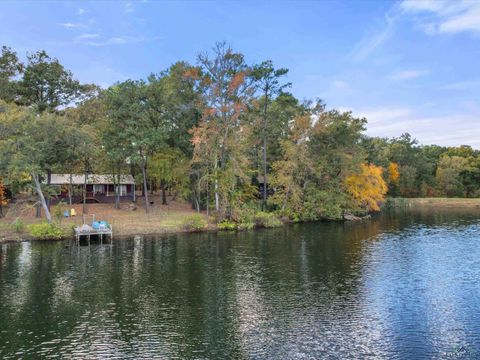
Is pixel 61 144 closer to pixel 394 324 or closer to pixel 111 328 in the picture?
pixel 111 328

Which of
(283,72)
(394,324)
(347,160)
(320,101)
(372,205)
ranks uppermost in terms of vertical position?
(283,72)

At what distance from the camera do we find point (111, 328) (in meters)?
19.5

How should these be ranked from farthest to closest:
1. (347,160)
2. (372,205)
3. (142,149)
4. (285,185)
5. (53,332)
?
(372,205) < (347,160) < (285,185) < (142,149) < (53,332)

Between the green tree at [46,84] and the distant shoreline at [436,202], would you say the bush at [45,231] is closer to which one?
the green tree at [46,84]

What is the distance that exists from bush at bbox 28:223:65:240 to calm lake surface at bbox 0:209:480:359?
78.2 inches

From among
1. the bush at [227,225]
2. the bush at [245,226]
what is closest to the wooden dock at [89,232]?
the bush at [227,225]

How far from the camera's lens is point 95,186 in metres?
71.7

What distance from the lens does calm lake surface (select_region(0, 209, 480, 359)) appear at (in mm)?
17391

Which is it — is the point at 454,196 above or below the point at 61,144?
below

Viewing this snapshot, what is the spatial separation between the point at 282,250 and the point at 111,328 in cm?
2118

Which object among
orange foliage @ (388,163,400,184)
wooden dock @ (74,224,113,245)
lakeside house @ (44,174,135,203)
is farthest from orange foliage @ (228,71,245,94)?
orange foliage @ (388,163,400,184)

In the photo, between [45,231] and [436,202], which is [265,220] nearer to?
[45,231]

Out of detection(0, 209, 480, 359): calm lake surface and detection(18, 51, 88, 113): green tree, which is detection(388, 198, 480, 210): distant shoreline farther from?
detection(18, 51, 88, 113): green tree

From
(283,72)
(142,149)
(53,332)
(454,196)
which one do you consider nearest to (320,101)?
(283,72)
